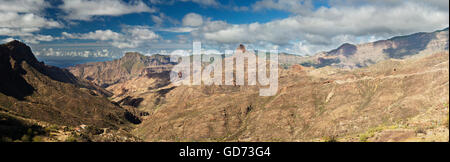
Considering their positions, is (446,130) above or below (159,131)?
above

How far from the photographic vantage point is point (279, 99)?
494ft

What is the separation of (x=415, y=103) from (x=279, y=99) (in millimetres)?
66772

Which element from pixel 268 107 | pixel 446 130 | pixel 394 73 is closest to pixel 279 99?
pixel 268 107

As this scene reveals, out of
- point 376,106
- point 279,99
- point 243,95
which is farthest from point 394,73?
point 243,95

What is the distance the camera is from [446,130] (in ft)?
135

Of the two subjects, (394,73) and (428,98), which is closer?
(428,98)
